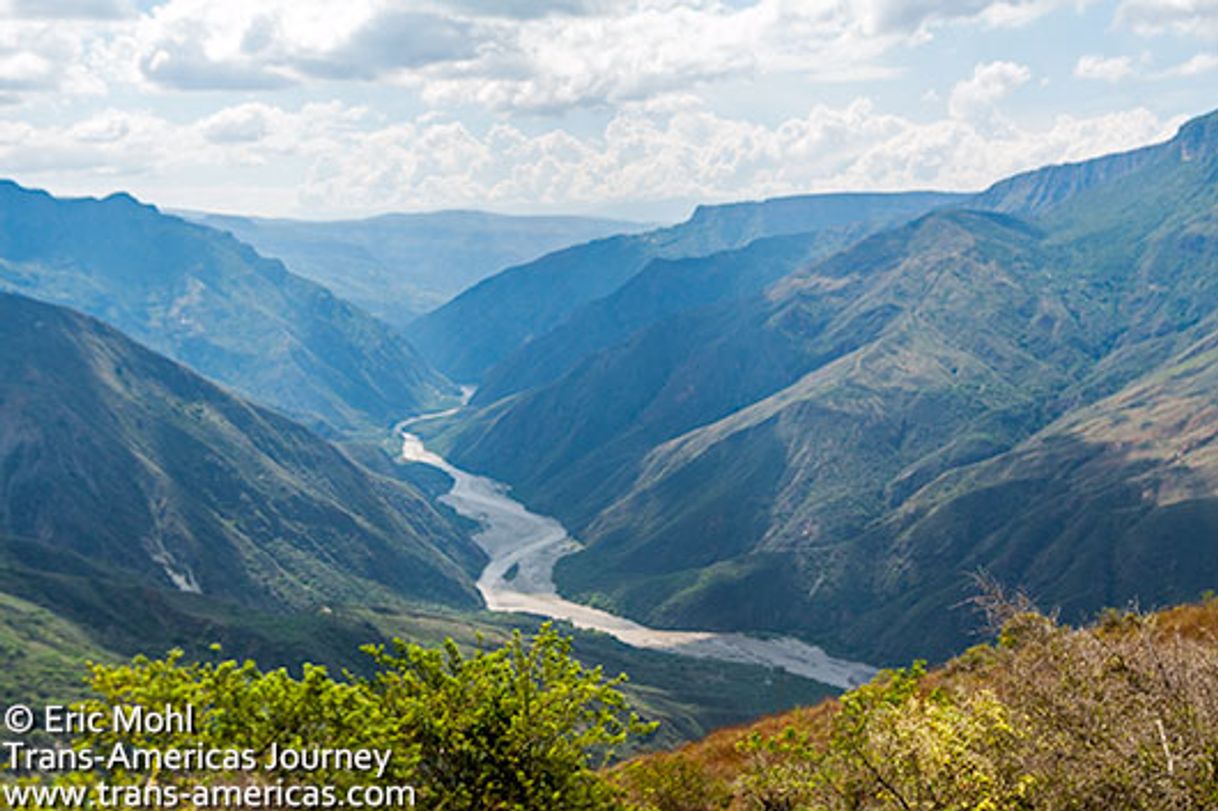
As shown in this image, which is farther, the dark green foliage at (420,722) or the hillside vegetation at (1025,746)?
the dark green foliage at (420,722)

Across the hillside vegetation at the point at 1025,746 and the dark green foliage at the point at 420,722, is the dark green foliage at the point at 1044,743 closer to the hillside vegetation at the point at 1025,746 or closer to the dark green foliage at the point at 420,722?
the hillside vegetation at the point at 1025,746

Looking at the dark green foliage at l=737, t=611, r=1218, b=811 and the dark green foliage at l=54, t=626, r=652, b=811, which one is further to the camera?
the dark green foliage at l=54, t=626, r=652, b=811

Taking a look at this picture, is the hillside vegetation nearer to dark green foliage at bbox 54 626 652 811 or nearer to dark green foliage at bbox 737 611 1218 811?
dark green foliage at bbox 737 611 1218 811

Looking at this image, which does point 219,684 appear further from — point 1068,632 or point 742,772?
point 1068,632

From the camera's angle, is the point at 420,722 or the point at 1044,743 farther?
the point at 420,722

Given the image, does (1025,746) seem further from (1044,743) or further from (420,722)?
(420,722)

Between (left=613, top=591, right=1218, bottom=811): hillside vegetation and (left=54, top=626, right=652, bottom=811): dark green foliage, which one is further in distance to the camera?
(left=54, top=626, right=652, bottom=811): dark green foliage

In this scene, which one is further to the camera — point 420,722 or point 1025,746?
point 420,722

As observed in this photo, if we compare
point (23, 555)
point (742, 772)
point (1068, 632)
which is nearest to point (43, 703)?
point (23, 555)

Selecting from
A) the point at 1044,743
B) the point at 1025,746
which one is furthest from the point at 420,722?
the point at 1044,743

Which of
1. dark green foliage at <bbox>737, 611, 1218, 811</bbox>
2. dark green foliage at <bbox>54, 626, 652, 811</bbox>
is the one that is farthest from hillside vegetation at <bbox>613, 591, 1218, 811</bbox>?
dark green foliage at <bbox>54, 626, 652, 811</bbox>

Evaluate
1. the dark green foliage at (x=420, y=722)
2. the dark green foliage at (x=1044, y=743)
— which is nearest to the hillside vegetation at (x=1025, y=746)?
the dark green foliage at (x=1044, y=743)
